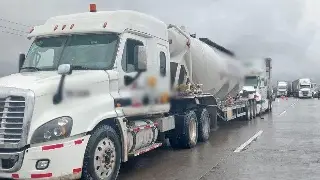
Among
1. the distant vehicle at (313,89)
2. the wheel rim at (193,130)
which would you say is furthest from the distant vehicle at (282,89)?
the wheel rim at (193,130)

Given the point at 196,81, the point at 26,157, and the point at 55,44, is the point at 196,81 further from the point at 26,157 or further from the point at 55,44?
the point at 26,157

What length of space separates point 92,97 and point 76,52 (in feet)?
4.07

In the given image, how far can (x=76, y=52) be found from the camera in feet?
24.2

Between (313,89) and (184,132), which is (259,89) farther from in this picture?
(313,89)

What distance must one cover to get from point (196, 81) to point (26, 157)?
7160 mm

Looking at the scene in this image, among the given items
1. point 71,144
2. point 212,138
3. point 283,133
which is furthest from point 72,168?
point 283,133

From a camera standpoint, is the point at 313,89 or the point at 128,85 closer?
the point at 128,85

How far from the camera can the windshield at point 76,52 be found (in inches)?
283

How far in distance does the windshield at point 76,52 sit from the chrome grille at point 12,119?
1433mm

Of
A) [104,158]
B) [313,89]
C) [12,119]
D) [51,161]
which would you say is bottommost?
[104,158]

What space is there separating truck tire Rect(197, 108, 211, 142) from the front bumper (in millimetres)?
6503

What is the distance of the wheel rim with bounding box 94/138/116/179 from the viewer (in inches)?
254

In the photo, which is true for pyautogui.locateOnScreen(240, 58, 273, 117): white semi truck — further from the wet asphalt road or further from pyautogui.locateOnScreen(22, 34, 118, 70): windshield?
pyautogui.locateOnScreen(22, 34, 118, 70): windshield

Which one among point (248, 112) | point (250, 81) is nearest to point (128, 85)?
point (250, 81)
